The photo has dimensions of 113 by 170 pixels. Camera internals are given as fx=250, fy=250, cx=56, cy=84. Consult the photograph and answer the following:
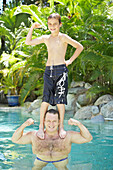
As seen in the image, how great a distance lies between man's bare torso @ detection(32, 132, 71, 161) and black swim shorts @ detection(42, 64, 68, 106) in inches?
18.3

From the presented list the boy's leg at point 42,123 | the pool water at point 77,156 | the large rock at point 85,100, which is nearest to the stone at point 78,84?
the large rock at point 85,100

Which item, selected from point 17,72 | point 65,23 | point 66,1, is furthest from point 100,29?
point 17,72

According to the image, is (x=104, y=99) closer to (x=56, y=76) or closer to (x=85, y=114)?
(x=85, y=114)

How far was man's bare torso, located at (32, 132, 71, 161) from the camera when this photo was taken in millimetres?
3035

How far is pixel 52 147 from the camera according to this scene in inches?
119

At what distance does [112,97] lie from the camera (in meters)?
9.27

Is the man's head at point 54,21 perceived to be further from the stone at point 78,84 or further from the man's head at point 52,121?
the stone at point 78,84

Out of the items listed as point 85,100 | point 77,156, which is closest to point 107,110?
point 85,100

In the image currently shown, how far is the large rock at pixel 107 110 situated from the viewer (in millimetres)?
8312

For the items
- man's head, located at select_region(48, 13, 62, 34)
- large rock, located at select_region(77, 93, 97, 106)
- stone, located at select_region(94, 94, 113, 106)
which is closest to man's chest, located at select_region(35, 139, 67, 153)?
man's head, located at select_region(48, 13, 62, 34)

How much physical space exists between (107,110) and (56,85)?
5.59m

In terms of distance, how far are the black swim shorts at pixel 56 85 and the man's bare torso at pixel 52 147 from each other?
46cm

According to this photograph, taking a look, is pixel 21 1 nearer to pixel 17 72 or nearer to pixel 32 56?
pixel 17 72

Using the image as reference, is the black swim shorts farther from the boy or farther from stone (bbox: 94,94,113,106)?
stone (bbox: 94,94,113,106)
